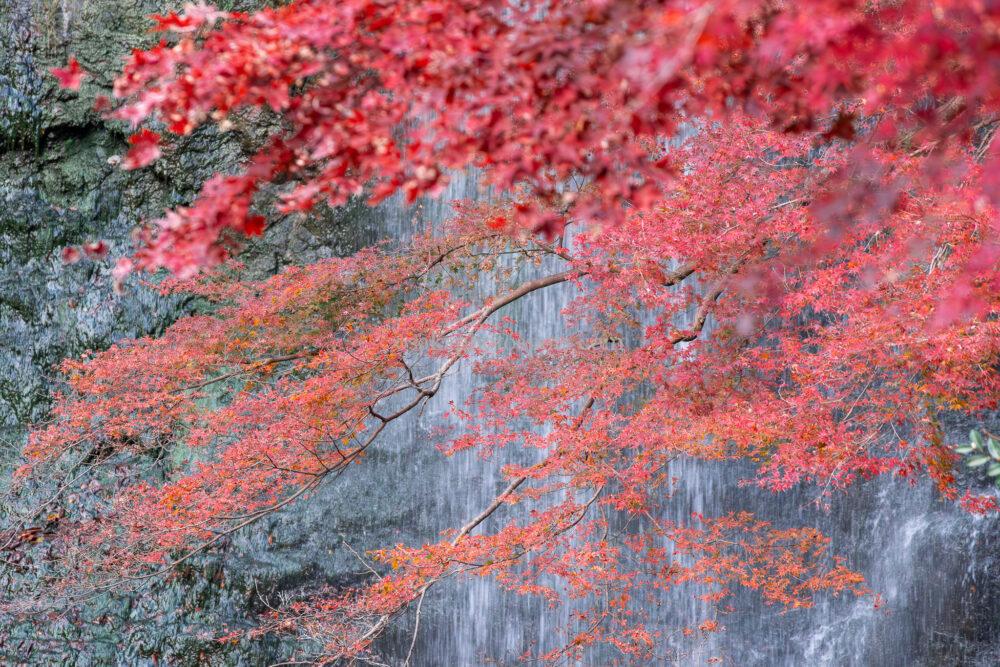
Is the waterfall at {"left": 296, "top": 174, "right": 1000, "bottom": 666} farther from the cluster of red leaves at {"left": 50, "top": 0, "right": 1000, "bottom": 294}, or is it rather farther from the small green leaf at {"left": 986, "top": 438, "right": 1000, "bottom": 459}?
the cluster of red leaves at {"left": 50, "top": 0, "right": 1000, "bottom": 294}

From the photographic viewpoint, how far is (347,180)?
243 centimetres

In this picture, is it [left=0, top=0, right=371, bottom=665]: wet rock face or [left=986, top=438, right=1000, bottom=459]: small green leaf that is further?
[left=0, top=0, right=371, bottom=665]: wet rock face

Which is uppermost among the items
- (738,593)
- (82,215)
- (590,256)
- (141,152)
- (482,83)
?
(482,83)

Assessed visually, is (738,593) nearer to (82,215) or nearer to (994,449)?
(994,449)

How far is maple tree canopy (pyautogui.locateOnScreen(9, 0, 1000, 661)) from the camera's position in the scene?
2.14 m

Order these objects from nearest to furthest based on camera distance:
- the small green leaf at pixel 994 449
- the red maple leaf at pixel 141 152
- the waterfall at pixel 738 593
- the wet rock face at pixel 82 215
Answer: the red maple leaf at pixel 141 152 → the small green leaf at pixel 994 449 → the waterfall at pixel 738 593 → the wet rock face at pixel 82 215

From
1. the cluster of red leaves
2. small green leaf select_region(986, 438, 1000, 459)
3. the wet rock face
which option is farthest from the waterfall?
the cluster of red leaves

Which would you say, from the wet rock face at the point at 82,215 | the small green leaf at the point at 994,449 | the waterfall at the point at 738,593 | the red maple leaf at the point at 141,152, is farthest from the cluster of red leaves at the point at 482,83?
the wet rock face at the point at 82,215

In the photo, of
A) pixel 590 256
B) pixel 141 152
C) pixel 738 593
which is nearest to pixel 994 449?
pixel 141 152

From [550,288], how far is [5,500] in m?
6.70

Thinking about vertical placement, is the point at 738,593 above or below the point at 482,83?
below

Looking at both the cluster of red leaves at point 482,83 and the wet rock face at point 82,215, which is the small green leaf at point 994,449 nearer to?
the cluster of red leaves at point 482,83

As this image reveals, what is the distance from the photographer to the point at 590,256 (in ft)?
24.2

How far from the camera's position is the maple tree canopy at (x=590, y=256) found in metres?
2.14
